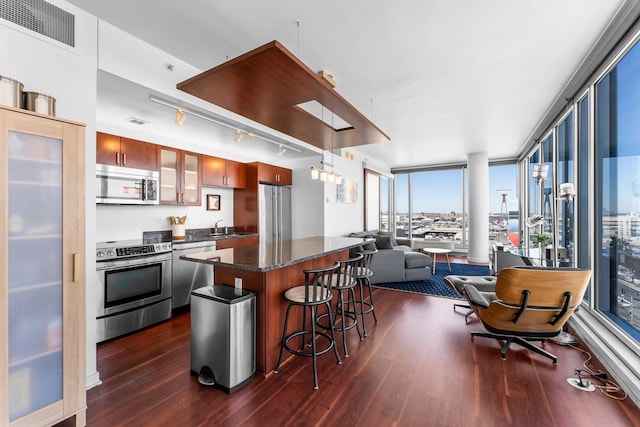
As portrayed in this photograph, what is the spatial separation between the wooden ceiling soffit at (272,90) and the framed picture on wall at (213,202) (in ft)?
7.74

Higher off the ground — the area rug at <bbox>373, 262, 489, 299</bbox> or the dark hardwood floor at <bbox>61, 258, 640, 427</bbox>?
the area rug at <bbox>373, 262, 489, 299</bbox>

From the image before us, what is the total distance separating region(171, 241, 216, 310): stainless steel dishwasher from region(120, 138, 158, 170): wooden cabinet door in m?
1.13

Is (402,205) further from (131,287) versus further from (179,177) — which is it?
(131,287)

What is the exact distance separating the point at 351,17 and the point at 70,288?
2693 millimetres

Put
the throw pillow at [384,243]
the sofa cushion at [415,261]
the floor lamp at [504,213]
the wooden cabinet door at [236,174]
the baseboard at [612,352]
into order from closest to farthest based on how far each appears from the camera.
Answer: the baseboard at [612,352] → the wooden cabinet door at [236,174] → the sofa cushion at [415,261] → the throw pillow at [384,243] → the floor lamp at [504,213]

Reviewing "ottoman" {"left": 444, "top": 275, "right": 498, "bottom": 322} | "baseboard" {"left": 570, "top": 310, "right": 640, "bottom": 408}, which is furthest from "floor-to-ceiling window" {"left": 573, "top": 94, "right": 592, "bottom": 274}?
"ottoman" {"left": 444, "top": 275, "right": 498, "bottom": 322}

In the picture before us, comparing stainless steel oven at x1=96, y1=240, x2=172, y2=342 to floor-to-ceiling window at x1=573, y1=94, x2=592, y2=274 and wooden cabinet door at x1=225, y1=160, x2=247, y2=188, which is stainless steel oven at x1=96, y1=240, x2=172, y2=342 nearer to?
wooden cabinet door at x1=225, y1=160, x2=247, y2=188

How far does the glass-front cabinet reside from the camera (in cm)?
147

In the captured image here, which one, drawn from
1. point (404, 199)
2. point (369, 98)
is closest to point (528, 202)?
point (404, 199)

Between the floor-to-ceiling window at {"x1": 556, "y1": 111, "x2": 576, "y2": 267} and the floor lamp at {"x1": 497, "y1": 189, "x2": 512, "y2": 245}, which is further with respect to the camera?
the floor lamp at {"x1": 497, "y1": 189, "x2": 512, "y2": 245}

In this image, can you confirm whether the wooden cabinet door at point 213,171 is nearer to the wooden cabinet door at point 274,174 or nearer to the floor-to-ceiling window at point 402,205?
the wooden cabinet door at point 274,174

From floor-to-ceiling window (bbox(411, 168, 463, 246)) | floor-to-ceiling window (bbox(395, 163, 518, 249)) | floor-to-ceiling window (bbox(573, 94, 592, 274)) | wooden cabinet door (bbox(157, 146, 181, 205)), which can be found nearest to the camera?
floor-to-ceiling window (bbox(573, 94, 592, 274))

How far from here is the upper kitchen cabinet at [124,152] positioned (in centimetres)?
328

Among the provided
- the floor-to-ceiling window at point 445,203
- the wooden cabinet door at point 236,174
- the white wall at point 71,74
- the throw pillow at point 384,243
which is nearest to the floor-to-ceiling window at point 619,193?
the throw pillow at point 384,243
